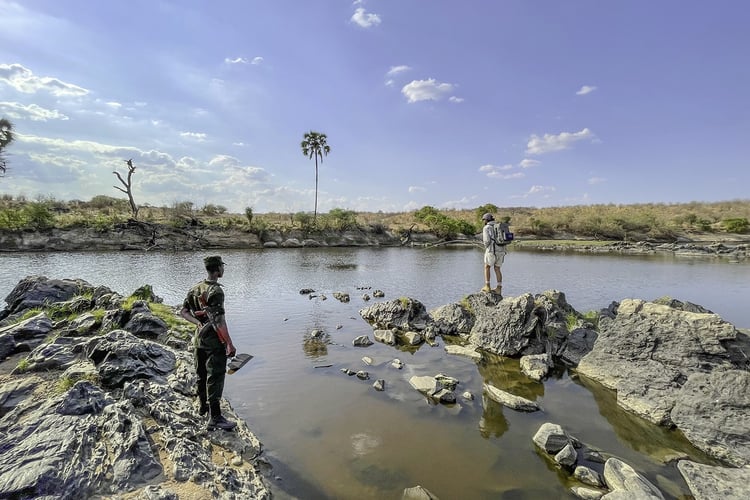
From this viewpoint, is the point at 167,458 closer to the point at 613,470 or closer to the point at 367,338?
the point at 613,470

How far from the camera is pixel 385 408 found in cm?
832

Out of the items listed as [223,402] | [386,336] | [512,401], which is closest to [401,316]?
[386,336]

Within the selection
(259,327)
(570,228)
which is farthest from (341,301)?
(570,228)

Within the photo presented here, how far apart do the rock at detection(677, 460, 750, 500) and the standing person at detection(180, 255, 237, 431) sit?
778 cm

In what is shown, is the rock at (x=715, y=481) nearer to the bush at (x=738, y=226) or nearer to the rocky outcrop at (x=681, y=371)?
the rocky outcrop at (x=681, y=371)

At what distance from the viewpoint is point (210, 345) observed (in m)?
6.30

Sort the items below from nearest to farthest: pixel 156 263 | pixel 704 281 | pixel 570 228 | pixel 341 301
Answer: pixel 341 301
pixel 704 281
pixel 156 263
pixel 570 228

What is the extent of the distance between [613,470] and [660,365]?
4.44m

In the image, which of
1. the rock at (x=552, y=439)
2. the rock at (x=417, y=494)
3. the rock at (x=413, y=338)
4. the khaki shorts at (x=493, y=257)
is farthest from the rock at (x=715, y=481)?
the khaki shorts at (x=493, y=257)

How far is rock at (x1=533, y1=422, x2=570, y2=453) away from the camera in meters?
6.61

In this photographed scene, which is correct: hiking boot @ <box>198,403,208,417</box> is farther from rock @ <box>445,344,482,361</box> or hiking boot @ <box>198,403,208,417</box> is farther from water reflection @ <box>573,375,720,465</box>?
water reflection @ <box>573,375,720,465</box>

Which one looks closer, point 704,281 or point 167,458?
point 167,458

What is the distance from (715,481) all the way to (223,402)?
9.05 metres

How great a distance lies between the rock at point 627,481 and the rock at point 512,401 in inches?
86.4
